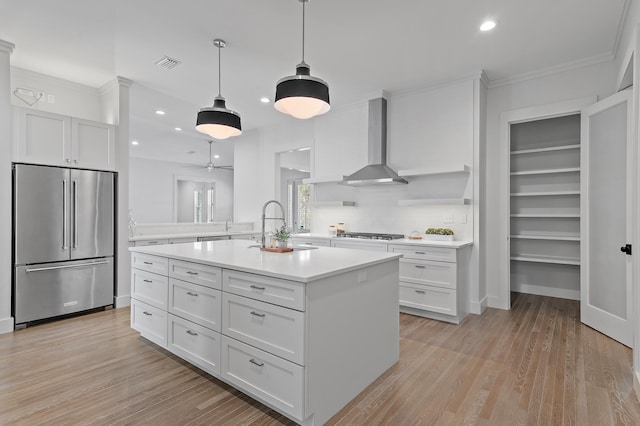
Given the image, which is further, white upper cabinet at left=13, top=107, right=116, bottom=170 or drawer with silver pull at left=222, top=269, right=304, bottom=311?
white upper cabinet at left=13, top=107, right=116, bottom=170

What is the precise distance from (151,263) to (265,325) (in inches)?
58.9

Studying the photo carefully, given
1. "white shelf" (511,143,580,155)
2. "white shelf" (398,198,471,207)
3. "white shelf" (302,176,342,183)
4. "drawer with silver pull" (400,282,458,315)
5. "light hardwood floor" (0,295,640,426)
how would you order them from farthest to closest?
"white shelf" (302,176,342,183) < "white shelf" (511,143,580,155) < "white shelf" (398,198,471,207) < "drawer with silver pull" (400,282,458,315) < "light hardwood floor" (0,295,640,426)

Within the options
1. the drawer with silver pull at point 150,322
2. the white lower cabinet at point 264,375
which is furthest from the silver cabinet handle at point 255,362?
the drawer with silver pull at point 150,322

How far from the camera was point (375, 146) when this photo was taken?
4.71 metres

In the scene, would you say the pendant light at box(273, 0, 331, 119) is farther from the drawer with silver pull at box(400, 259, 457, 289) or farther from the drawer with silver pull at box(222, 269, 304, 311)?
the drawer with silver pull at box(400, 259, 457, 289)

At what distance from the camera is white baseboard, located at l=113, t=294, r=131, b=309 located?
4.19 m

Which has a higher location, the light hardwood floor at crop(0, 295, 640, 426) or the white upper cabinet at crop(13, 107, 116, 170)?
the white upper cabinet at crop(13, 107, 116, 170)

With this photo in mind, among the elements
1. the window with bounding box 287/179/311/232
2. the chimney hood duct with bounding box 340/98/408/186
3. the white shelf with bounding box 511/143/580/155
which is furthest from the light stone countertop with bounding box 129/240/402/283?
the window with bounding box 287/179/311/232

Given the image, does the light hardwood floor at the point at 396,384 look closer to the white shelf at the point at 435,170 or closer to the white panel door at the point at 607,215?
the white panel door at the point at 607,215

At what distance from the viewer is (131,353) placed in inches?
110

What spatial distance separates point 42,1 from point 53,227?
2207 millimetres

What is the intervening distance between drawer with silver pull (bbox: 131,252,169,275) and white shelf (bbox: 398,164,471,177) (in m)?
2.96

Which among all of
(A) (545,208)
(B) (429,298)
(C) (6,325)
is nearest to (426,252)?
(B) (429,298)

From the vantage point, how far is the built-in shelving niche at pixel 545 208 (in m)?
4.49
